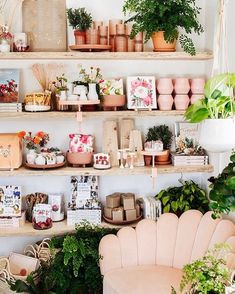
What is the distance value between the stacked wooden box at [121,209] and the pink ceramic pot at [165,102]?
26.4 inches

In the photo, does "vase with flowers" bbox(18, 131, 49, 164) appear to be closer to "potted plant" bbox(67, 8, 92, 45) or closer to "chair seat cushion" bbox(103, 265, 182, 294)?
"potted plant" bbox(67, 8, 92, 45)

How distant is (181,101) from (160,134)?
0.28 metres

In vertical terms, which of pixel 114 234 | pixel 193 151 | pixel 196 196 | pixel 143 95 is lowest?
pixel 114 234

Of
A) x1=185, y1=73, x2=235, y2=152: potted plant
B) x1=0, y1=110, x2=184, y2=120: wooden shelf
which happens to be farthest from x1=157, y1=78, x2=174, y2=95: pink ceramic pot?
x1=185, y1=73, x2=235, y2=152: potted plant

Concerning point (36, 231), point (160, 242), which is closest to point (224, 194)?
point (160, 242)

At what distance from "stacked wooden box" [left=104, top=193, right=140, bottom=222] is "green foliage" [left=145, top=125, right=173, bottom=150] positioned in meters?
0.44

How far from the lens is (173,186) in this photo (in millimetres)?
3863

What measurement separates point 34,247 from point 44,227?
0.25 meters

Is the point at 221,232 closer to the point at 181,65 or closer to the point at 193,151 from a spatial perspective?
the point at 193,151

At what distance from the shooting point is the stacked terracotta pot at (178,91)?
142 inches

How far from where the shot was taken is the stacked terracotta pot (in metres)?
3.60

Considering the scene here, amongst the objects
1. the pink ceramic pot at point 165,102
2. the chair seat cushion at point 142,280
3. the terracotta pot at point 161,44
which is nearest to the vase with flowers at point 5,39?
the terracotta pot at point 161,44

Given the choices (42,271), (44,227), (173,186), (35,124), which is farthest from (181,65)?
(42,271)

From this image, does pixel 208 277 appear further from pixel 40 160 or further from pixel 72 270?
pixel 40 160
